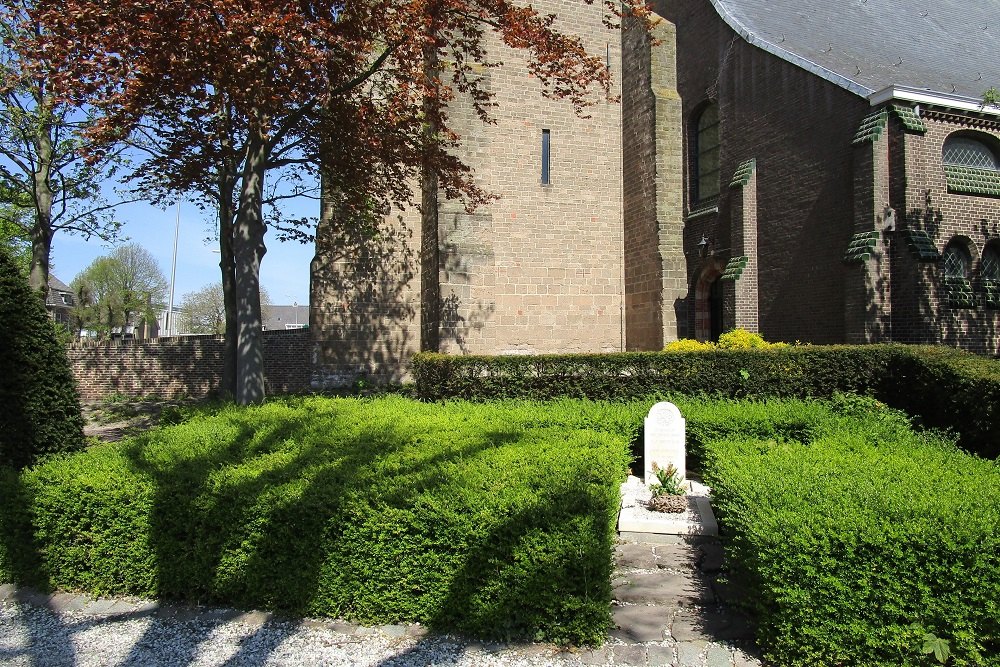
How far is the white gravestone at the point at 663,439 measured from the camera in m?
7.58

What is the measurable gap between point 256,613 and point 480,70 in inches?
452

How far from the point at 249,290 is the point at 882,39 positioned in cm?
1998

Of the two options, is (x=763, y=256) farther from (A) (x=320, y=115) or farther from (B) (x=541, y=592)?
(B) (x=541, y=592)

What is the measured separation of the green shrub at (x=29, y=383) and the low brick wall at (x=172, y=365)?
11.0 m

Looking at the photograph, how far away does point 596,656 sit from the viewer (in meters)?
3.82

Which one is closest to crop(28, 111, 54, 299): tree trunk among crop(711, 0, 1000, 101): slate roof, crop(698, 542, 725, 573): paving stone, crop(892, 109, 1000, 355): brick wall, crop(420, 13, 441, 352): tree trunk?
crop(420, 13, 441, 352): tree trunk

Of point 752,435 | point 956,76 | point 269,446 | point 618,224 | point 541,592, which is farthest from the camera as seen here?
point 956,76

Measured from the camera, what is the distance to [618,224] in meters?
15.3

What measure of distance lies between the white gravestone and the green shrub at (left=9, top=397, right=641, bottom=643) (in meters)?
2.19

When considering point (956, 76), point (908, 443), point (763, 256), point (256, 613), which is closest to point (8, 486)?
point (256, 613)

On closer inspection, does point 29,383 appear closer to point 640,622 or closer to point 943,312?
point 640,622

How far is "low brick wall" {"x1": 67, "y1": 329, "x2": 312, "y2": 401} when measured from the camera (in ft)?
59.4

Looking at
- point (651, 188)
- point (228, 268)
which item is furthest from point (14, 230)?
point (651, 188)

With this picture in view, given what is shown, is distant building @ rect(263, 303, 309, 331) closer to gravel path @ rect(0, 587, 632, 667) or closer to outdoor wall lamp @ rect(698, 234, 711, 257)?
outdoor wall lamp @ rect(698, 234, 711, 257)
